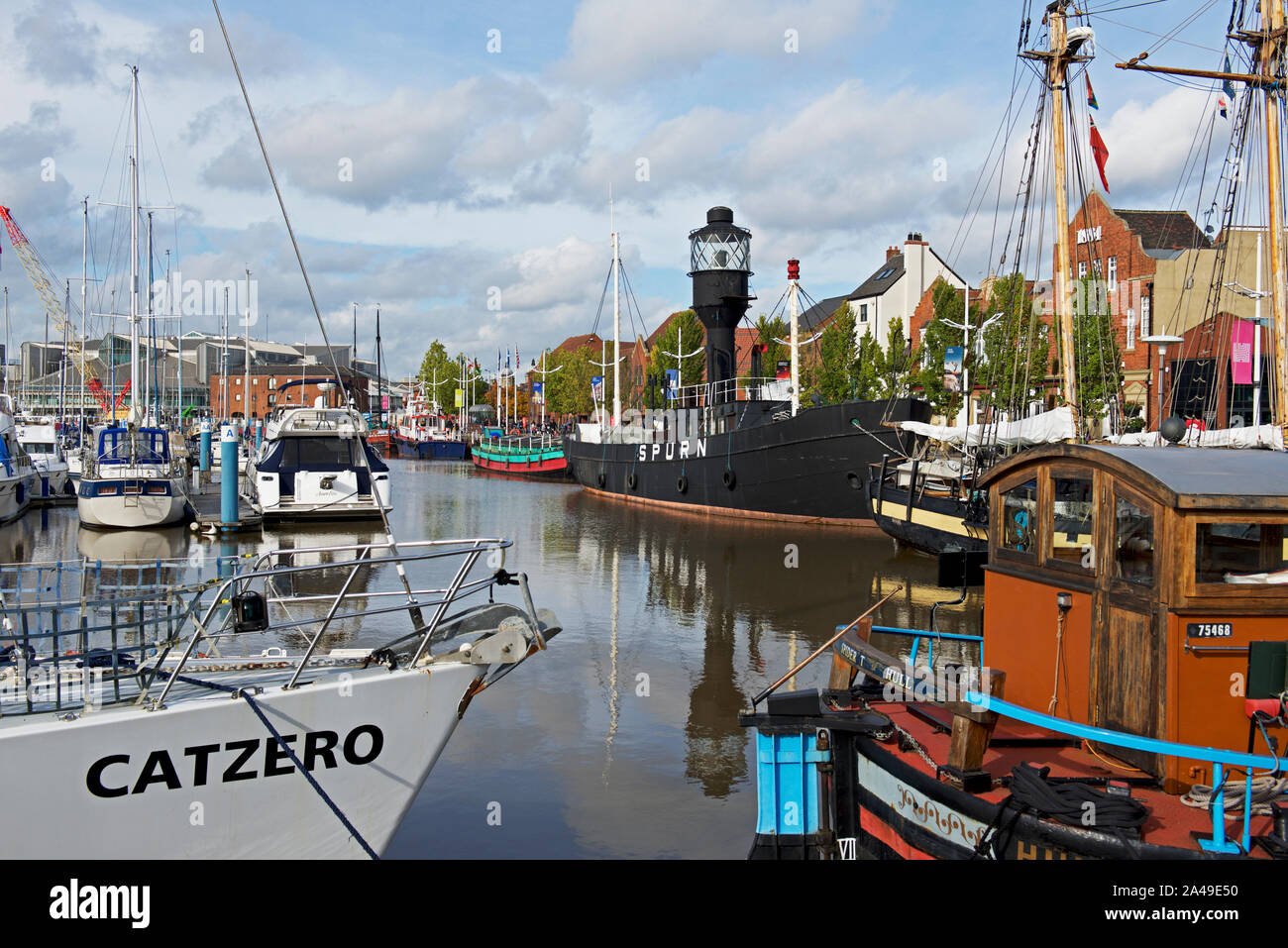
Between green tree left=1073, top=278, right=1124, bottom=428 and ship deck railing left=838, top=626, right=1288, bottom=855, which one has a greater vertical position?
green tree left=1073, top=278, right=1124, bottom=428

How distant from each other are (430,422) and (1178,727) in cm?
10529

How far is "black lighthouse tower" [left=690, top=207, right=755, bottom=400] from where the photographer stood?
145ft

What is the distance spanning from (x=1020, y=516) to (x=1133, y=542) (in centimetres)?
135

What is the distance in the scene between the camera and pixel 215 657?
27.2 feet

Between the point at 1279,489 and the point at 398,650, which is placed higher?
the point at 1279,489

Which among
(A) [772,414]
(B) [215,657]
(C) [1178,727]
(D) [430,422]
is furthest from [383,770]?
(D) [430,422]

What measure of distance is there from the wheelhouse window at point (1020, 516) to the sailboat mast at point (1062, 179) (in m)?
16.0

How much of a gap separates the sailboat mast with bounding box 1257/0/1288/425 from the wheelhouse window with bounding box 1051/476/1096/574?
14.4m

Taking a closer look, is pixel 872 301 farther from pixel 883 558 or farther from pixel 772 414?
pixel 883 558

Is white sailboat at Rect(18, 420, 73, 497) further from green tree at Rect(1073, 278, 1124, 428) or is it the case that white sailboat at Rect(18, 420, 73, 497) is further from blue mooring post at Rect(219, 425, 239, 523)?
green tree at Rect(1073, 278, 1124, 428)

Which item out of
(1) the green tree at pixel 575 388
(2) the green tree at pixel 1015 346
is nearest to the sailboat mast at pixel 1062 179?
(2) the green tree at pixel 1015 346

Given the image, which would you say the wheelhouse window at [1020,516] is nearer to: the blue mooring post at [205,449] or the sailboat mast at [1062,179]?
the sailboat mast at [1062,179]

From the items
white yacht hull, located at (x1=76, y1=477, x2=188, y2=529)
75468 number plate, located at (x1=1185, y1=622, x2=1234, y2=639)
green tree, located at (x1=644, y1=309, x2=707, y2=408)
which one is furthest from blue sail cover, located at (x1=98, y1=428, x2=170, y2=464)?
green tree, located at (x1=644, y1=309, x2=707, y2=408)

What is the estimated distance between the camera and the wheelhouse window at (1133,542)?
23.0 feet
